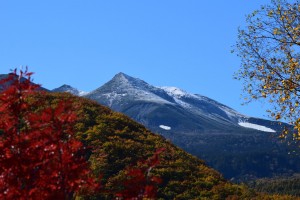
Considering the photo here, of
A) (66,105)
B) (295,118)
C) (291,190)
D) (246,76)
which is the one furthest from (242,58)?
(291,190)

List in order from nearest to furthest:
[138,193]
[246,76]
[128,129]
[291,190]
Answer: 1. [138,193]
2. [246,76]
3. [128,129]
4. [291,190]

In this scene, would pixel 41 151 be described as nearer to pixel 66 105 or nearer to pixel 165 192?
pixel 66 105

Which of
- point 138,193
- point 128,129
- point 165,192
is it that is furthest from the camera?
point 128,129

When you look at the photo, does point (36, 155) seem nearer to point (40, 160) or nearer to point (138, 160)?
point (40, 160)

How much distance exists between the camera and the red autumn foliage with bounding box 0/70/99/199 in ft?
24.7

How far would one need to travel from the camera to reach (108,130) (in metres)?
29.0

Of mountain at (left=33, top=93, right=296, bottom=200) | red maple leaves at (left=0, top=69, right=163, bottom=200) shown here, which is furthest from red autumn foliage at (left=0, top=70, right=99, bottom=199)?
mountain at (left=33, top=93, right=296, bottom=200)

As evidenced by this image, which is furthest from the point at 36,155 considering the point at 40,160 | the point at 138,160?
the point at 138,160

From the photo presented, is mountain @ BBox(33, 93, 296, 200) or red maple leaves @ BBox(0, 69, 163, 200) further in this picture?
mountain @ BBox(33, 93, 296, 200)

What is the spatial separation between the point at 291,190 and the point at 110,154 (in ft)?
603

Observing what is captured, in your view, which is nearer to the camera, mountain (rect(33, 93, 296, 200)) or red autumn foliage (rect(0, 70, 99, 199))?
Result: red autumn foliage (rect(0, 70, 99, 199))

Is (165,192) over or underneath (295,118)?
underneath

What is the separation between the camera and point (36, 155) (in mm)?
7652

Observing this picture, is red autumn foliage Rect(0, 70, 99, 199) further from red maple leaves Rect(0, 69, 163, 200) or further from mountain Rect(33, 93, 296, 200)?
mountain Rect(33, 93, 296, 200)
